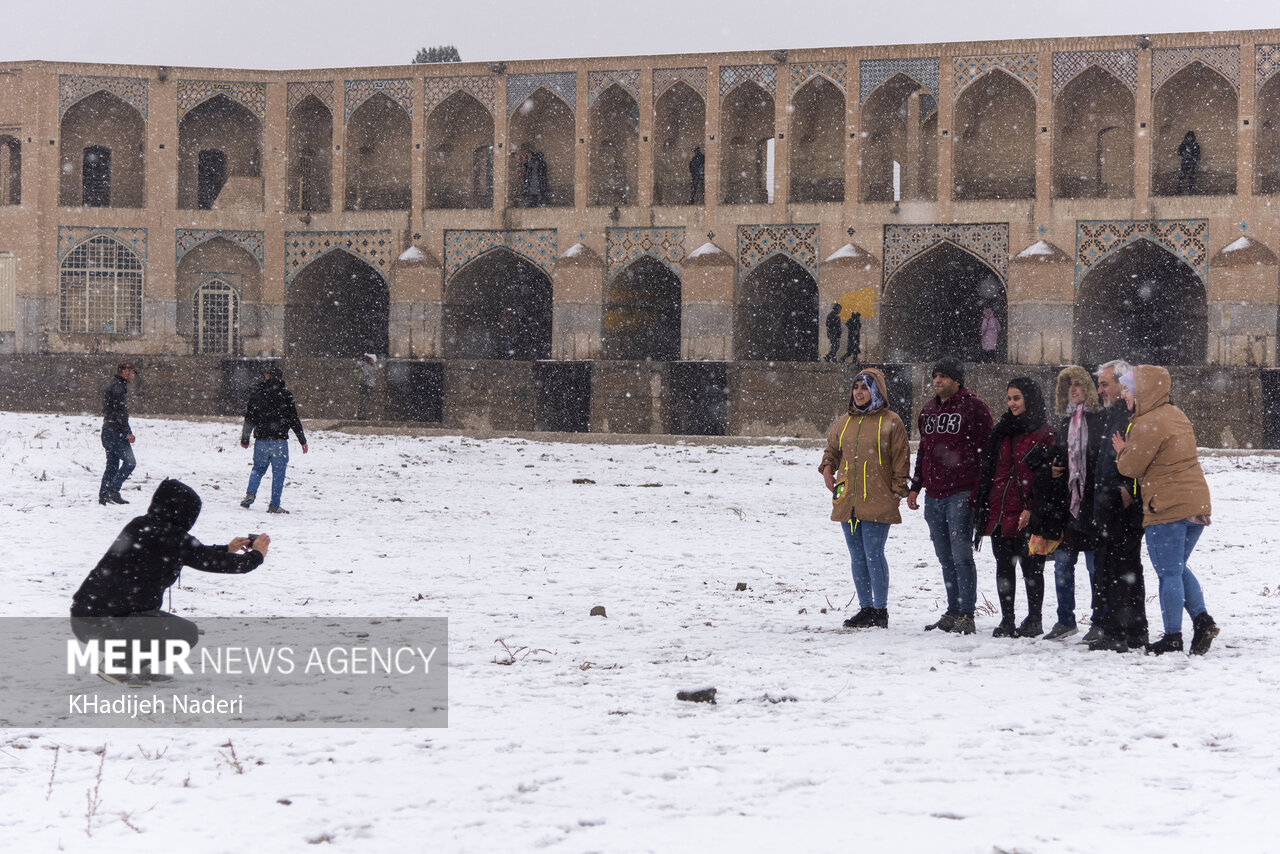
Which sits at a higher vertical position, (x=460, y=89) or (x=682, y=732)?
(x=460, y=89)

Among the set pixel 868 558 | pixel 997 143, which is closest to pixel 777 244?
pixel 997 143

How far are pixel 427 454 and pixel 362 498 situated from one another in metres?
4.76

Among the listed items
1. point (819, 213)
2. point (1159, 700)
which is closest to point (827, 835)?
point (1159, 700)

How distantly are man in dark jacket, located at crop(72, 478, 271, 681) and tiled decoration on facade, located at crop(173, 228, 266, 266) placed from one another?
22.8 meters

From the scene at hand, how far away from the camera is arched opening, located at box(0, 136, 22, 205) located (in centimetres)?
2680

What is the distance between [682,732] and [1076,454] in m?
2.52

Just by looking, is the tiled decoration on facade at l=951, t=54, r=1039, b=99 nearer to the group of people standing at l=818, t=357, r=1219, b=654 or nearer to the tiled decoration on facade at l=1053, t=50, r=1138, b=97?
the tiled decoration on facade at l=1053, t=50, r=1138, b=97

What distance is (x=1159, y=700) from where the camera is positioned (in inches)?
201

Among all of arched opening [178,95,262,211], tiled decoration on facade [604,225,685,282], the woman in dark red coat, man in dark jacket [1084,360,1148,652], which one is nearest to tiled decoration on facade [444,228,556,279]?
tiled decoration on facade [604,225,685,282]

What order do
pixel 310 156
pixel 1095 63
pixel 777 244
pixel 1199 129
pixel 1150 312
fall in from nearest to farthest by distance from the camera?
pixel 1095 63 < pixel 1199 129 < pixel 777 244 < pixel 1150 312 < pixel 310 156

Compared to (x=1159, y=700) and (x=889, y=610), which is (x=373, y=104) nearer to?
(x=889, y=610)

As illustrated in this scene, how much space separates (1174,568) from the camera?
18.9 feet

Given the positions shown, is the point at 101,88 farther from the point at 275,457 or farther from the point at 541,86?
the point at 275,457

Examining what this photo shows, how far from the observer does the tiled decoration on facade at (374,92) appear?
26.5m
